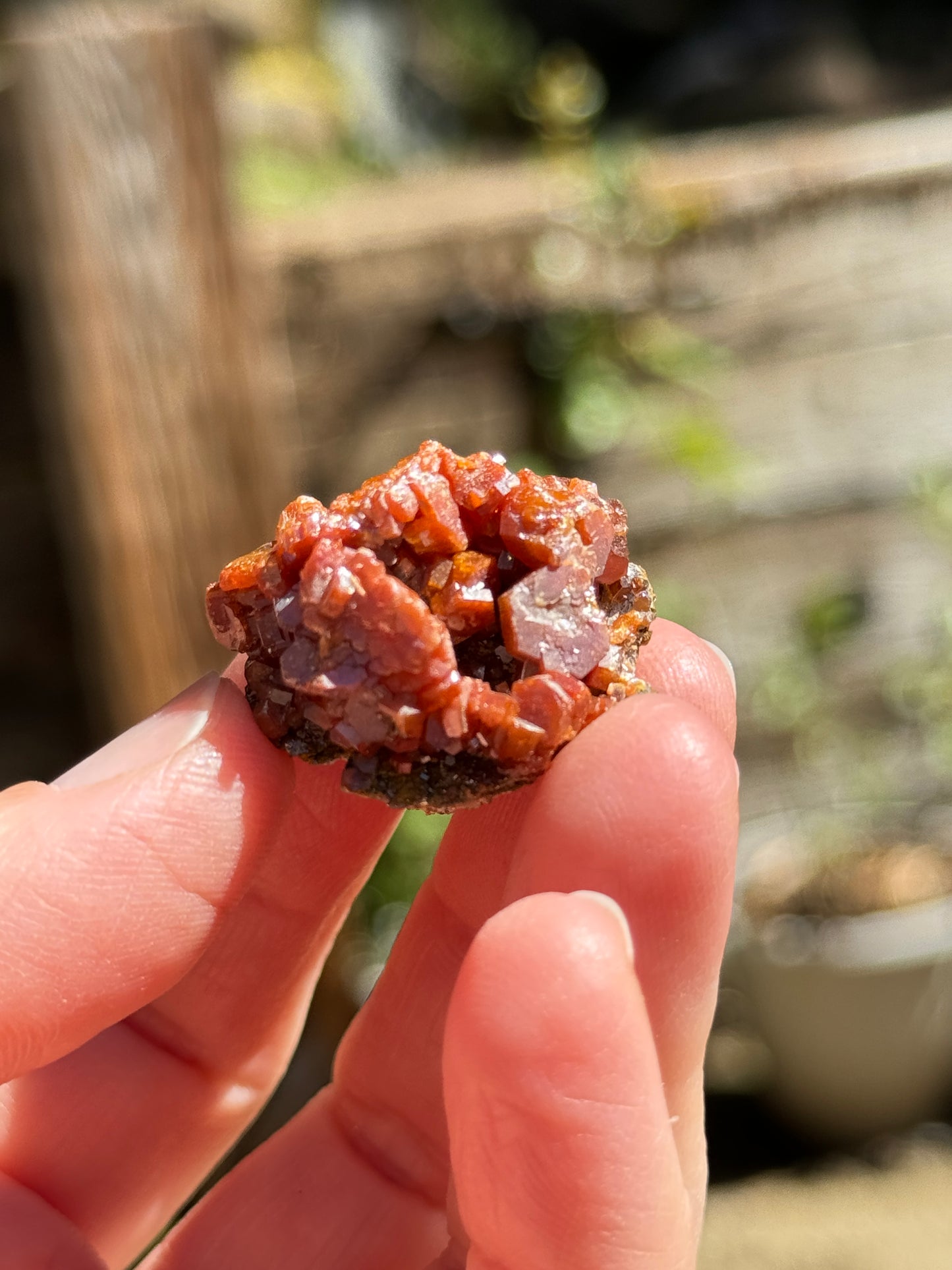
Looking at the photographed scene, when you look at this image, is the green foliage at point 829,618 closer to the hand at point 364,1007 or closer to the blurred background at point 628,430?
the blurred background at point 628,430

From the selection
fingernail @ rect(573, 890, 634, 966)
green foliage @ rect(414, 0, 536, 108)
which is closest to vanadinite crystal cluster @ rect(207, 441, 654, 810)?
fingernail @ rect(573, 890, 634, 966)

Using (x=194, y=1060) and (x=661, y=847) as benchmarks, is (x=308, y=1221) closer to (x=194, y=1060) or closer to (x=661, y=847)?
(x=194, y=1060)

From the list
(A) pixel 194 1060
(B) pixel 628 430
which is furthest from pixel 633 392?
(A) pixel 194 1060

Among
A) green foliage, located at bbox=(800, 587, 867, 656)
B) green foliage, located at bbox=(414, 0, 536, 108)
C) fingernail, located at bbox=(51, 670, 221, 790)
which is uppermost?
green foliage, located at bbox=(414, 0, 536, 108)

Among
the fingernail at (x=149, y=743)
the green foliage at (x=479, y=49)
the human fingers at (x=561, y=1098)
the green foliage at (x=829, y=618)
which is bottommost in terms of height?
the green foliage at (x=829, y=618)

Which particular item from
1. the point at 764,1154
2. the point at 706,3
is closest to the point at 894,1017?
the point at 764,1154

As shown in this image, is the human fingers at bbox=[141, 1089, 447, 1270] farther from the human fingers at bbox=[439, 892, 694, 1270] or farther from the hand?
the human fingers at bbox=[439, 892, 694, 1270]

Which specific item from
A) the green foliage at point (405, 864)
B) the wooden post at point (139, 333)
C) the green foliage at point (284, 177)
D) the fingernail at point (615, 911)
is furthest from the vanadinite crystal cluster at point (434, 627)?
the green foliage at point (405, 864)

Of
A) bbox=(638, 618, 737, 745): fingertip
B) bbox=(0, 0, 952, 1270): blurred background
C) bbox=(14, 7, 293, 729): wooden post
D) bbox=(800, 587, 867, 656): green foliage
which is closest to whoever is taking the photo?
bbox=(638, 618, 737, 745): fingertip
